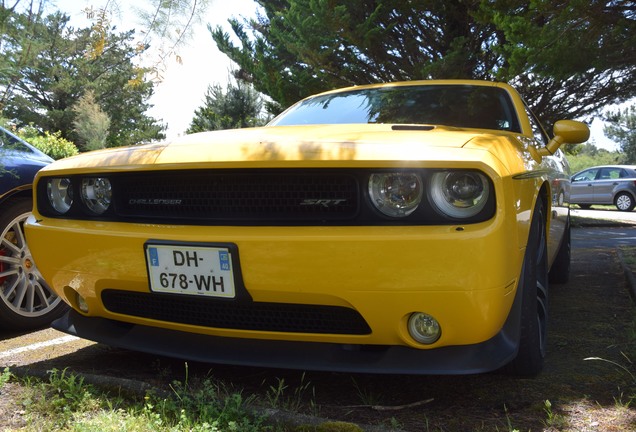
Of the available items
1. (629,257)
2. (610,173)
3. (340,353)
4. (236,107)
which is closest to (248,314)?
(340,353)

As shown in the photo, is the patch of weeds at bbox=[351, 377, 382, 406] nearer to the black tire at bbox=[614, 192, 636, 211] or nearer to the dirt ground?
the dirt ground

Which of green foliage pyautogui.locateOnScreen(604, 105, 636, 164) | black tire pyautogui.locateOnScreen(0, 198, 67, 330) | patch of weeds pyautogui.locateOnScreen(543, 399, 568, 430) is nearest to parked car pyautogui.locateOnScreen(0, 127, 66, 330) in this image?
black tire pyautogui.locateOnScreen(0, 198, 67, 330)

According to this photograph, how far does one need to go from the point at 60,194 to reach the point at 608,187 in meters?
21.2

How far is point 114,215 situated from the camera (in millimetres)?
2471

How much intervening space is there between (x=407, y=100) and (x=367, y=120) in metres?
0.34

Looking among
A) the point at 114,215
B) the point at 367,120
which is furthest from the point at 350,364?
the point at 367,120

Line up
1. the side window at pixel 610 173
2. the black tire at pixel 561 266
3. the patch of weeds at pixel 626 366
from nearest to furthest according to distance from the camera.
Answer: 1. the patch of weeds at pixel 626 366
2. the black tire at pixel 561 266
3. the side window at pixel 610 173

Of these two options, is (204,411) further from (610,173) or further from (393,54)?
(610,173)

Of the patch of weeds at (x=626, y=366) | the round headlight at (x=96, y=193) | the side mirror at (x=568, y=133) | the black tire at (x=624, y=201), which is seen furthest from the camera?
the black tire at (x=624, y=201)

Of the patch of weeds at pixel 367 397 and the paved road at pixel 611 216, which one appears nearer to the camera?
the patch of weeds at pixel 367 397

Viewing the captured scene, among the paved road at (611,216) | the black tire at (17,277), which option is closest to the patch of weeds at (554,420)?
the black tire at (17,277)

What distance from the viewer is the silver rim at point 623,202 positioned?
20.4 meters

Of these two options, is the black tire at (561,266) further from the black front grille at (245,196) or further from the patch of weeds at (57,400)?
the patch of weeds at (57,400)

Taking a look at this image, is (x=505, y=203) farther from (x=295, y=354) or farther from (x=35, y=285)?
(x=35, y=285)
